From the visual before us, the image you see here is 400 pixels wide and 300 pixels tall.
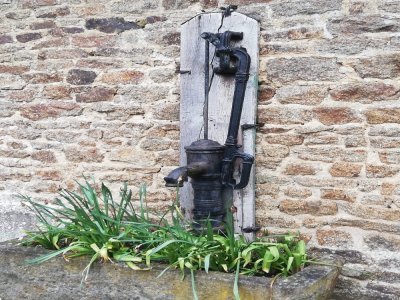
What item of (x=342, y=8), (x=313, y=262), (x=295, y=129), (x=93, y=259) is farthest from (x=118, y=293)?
(x=342, y=8)

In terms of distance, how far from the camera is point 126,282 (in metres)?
3.30

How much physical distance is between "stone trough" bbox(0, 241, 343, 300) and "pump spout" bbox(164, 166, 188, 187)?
62cm

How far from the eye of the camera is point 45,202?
4621 mm

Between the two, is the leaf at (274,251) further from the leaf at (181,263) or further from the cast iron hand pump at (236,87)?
the cast iron hand pump at (236,87)

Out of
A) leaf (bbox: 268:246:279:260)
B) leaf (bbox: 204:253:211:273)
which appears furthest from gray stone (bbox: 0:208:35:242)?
leaf (bbox: 268:246:279:260)

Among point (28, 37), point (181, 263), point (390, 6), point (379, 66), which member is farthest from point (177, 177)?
point (28, 37)

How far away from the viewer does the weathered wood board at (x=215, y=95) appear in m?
3.94

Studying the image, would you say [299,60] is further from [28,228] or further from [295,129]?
[28,228]

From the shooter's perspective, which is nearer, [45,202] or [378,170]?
[378,170]

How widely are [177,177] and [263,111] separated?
0.77m

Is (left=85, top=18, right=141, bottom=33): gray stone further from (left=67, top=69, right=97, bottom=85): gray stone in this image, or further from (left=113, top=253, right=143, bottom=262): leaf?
(left=113, top=253, right=143, bottom=262): leaf

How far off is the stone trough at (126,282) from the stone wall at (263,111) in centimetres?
39

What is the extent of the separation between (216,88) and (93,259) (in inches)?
58.0

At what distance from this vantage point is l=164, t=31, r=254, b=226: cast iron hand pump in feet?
12.7
